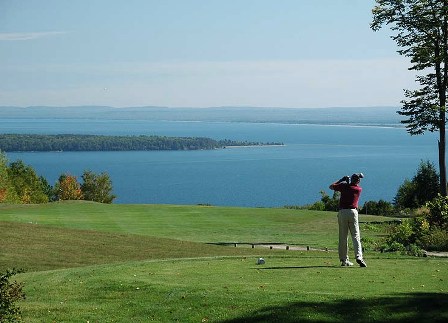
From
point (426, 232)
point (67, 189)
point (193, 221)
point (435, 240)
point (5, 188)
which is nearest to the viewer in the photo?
point (435, 240)

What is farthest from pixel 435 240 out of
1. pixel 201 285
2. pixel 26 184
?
pixel 26 184

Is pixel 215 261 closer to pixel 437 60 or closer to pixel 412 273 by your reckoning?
pixel 412 273

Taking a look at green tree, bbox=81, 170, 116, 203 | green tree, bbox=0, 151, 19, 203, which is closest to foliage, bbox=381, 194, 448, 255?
green tree, bbox=0, 151, 19, 203

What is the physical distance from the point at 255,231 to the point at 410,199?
2952cm

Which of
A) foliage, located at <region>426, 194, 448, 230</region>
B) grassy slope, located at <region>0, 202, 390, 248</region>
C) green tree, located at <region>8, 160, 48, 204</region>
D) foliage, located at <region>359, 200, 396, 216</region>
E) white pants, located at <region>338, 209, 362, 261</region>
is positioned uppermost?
white pants, located at <region>338, 209, 362, 261</region>

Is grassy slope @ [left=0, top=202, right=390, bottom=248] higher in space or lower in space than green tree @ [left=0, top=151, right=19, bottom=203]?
higher

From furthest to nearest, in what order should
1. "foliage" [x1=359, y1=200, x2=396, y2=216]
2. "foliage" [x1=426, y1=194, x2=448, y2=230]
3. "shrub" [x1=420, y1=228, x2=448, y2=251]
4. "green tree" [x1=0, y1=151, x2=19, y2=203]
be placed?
"green tree" [x1=0, y1=151, x2=19, y2=203]
"foliage" [x1=359, y1=200, x2=396, y2=216]
"foliage" [x1=426, y1=194, x2=448, y2=230]
"shrub" [x1=420, y1=228, x2=448, y2=251]

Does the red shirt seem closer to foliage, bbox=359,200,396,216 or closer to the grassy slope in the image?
the grassy slope

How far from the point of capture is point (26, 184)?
326 ft

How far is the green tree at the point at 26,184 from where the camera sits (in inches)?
3733

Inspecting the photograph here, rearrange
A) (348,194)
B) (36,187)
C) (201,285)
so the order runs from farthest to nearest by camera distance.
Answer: (36,187) < (348,194) < (201,285)

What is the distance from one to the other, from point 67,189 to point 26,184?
14.7 metres

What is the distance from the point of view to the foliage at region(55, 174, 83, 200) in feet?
371

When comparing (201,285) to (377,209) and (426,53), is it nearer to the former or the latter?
(426,53)
